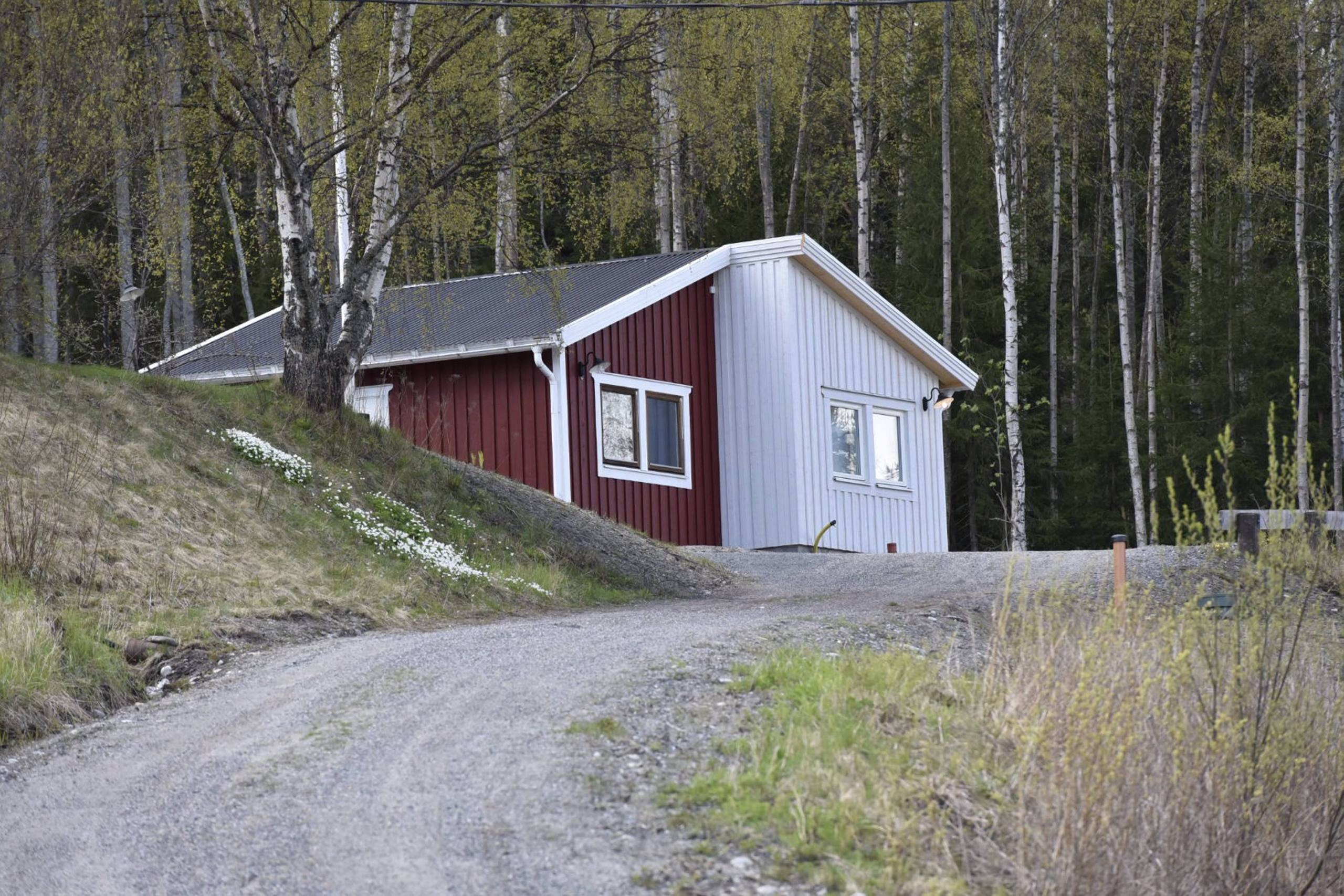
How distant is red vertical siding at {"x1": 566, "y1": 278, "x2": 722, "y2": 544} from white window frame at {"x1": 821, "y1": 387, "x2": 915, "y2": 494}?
147 centimetres

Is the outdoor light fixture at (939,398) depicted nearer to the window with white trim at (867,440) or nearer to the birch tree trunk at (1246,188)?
the window with white trim at (867,440)

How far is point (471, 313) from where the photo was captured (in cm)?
2211

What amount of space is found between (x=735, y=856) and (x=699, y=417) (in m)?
16.4

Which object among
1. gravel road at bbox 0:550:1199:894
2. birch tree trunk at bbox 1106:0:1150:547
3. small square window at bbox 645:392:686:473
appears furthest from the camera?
birch tree trunk at bbox 1106:0:1150:547

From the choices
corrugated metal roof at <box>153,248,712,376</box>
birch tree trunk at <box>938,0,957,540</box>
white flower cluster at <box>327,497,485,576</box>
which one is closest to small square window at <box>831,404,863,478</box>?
corrugated metal roof at <box>153,248,712,376</box>

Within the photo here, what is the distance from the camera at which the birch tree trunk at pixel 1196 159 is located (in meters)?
31.4

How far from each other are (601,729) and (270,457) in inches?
306

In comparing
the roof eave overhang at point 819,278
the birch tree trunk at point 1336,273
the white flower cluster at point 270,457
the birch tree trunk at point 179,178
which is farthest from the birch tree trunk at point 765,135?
the white flower cluster at point 270,457

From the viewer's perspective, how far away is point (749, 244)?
73.8 ft

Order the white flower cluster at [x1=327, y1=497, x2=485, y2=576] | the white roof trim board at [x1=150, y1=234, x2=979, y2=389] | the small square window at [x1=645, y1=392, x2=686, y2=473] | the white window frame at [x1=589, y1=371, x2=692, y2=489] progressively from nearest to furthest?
1. the white flower cluster at [x1=327, y1=497, x2=485, y2=576]
2. the white roof trim board at [x1=150, y1=234, x2=979, y2=389]
3. the white window frame at [x1=589, y1=371, x2=692, y2=489]
4. the small square window at [x1=645, y1=392, x2=686, y2=473]

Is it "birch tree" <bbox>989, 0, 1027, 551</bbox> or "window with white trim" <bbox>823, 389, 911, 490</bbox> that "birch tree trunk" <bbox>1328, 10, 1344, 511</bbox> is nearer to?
"birch tree" <bbox>989, 0, 1027, 551</bbox>

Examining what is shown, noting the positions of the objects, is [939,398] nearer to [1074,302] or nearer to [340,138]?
[340,138]

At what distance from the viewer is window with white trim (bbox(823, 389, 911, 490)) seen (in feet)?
75.0

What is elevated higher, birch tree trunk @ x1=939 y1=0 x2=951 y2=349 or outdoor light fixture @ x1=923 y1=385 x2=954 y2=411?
birch tree trunk @ x1=939 y1=0 x2=951 y2=349
